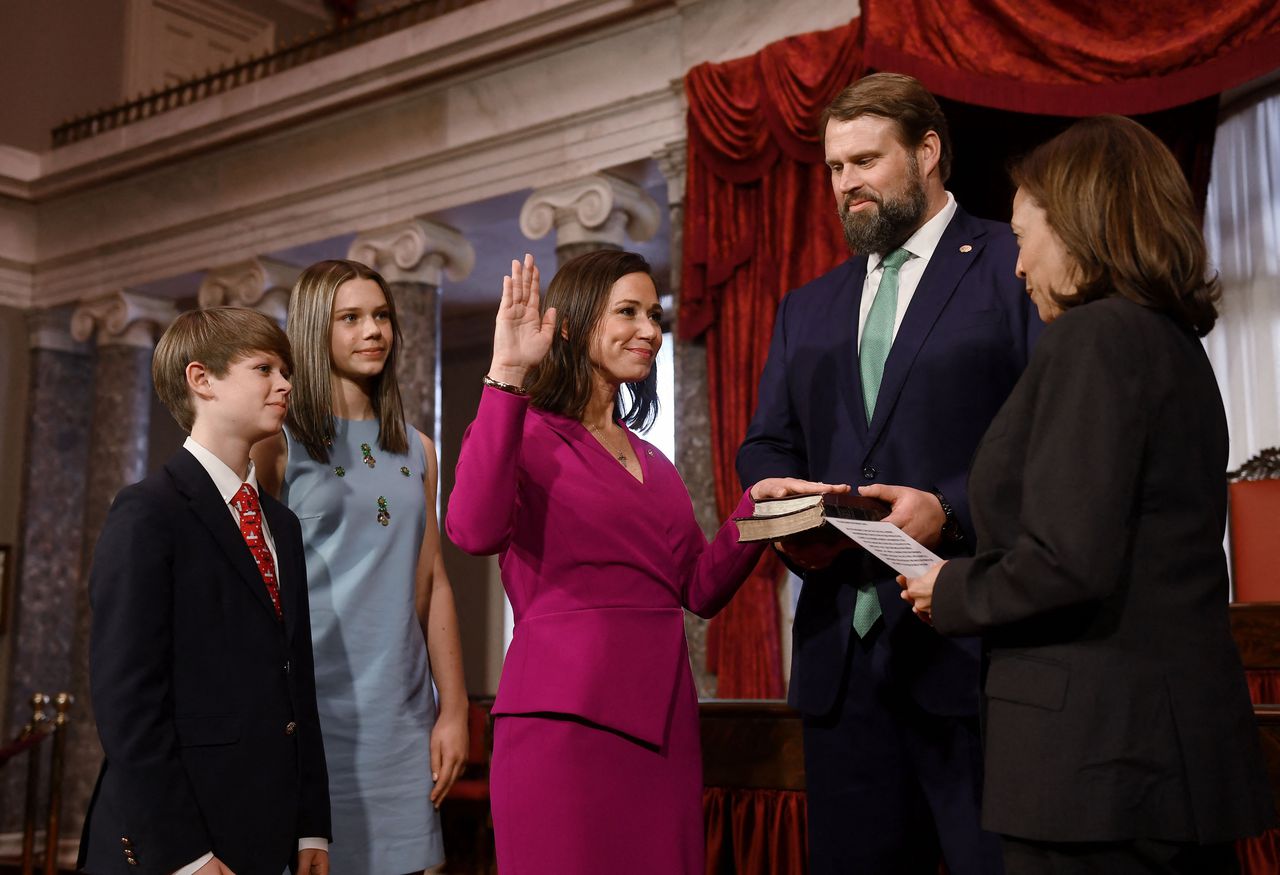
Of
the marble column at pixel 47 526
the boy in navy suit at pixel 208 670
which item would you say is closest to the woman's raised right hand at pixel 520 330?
the boy in navy suit at pixel 208 670

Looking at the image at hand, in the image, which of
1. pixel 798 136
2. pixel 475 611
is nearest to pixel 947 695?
pixel 798 136

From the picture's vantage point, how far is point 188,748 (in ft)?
6.79

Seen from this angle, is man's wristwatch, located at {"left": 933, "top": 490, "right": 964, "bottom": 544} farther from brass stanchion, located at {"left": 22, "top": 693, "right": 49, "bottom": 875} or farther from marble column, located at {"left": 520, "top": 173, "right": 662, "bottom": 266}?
brass stanchion, located at {"left": 22, "top": 693, "right": 49, "bottom": 875}

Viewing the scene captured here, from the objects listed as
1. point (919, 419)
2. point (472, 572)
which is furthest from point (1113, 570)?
point (472, 572)

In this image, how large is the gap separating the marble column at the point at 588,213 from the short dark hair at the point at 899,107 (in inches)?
191

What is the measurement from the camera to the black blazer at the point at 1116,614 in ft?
5.15

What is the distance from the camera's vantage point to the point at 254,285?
8969mm

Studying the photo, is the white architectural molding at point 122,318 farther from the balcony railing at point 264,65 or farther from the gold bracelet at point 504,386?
the gold bracelet at point 504,386

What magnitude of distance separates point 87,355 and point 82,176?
4.83 ft

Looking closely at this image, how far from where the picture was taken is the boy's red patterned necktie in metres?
2.29

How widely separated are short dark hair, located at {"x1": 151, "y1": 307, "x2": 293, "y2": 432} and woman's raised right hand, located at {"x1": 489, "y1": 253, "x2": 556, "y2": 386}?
469 mm

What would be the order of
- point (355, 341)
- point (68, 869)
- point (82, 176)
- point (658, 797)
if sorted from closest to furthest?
point (658, 797) < point (355, 341) < point (68, 869) < point (82, 176)

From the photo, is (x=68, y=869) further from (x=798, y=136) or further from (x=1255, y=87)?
(x=1255, y=87)

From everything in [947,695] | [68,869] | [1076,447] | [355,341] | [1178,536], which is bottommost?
[68,869]
